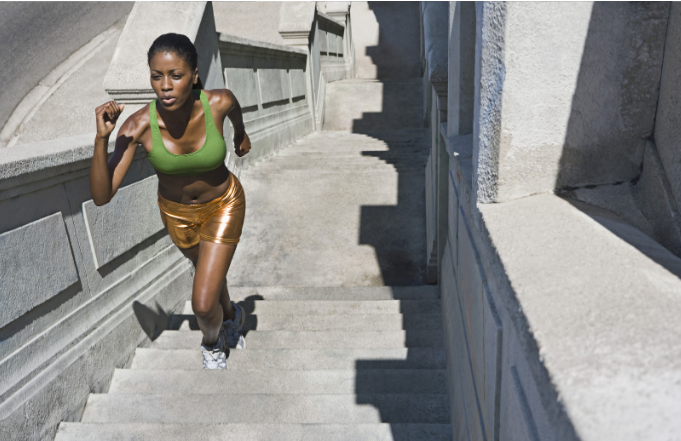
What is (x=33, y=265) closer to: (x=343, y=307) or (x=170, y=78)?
(x=170, y=78)

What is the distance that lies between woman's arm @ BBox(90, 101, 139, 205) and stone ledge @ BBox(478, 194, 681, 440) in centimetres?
190

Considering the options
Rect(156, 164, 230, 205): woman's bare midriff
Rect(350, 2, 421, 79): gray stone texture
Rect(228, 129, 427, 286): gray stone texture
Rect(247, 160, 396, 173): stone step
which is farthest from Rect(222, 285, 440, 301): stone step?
Rect(350, 2, 421, 79): gray stone texture

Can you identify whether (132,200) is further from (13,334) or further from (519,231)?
(519,231)

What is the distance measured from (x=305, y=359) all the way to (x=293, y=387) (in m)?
0.37

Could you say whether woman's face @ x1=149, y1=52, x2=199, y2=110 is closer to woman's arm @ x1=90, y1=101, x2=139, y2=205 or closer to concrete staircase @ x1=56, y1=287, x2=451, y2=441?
woman's arm @ x1=90, y1=101, x2=139, y2=205

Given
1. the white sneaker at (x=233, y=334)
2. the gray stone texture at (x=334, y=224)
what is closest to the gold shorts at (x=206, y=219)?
the white sneaker at (x=233, y=334)

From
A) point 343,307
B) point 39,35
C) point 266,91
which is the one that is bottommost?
point 343,307

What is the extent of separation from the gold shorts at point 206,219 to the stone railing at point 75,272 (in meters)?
0.50

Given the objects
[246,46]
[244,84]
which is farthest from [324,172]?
[246,46]

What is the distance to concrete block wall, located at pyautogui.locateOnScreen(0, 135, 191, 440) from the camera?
2639 millimetres

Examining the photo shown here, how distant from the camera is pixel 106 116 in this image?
2.59 metres

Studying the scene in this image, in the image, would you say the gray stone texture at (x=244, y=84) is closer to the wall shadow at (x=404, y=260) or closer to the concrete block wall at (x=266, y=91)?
the concrete block wall at (x=266, y=91)

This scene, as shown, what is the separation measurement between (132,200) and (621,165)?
A: 124 inches

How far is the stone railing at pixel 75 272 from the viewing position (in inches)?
104
